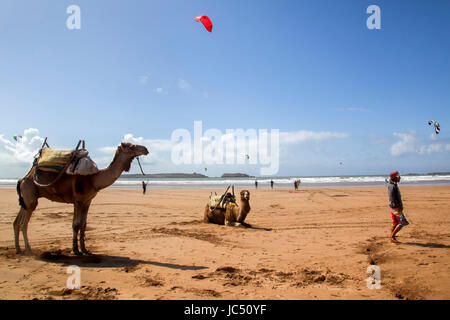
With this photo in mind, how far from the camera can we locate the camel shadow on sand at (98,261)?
649cm

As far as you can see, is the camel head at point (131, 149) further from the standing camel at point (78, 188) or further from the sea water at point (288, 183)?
the sea water at point (288, 183)

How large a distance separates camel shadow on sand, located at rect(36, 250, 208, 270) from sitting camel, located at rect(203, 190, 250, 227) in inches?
239

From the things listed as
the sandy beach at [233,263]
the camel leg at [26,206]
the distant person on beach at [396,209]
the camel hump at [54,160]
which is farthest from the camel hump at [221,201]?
the camel leg at [26,206]

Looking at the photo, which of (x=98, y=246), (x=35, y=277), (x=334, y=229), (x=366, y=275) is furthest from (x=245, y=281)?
(x=334, y=229)

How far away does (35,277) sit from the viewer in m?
5.58

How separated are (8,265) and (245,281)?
205 inches

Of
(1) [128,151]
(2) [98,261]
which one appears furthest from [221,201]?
(2) [98,261]

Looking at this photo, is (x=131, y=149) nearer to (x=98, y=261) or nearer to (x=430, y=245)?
(x=98, y=261)

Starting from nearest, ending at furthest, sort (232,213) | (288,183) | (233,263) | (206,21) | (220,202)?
(233,263)
(206,21)
(232,213)
(220,202)
(288,183)

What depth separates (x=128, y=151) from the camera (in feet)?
24.4

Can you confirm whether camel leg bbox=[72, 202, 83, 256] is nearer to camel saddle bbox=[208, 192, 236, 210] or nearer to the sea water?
camel saddle bbox=[208, 192, 236, 210]

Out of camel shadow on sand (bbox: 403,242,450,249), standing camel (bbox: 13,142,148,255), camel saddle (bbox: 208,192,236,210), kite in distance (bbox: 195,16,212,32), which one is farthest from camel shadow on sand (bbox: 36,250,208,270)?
kite in distance (bbox: 195,16,212,32)

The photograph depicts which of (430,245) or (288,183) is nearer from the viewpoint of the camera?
(430,245)

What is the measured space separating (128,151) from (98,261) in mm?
2741
